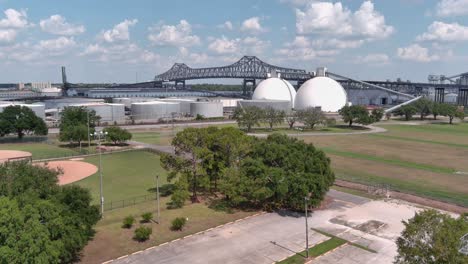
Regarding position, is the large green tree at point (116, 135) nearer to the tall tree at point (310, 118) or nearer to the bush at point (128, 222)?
the bush at point (128, 222)

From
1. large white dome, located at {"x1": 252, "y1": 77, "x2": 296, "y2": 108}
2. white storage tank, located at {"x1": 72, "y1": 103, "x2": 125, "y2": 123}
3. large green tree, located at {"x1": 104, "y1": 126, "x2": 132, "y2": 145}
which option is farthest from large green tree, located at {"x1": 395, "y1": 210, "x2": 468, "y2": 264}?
large white dome, located at {"x1": 252, "y1": 77, "x2": 296, "y2": 108}

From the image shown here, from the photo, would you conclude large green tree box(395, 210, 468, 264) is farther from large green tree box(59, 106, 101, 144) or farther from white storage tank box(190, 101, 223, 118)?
white storage tank box(190, 101, 223, 118)

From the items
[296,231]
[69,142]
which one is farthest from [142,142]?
[296,231]

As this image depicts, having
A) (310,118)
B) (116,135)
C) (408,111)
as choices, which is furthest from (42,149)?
(408,111)

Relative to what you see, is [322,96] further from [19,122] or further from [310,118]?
[19,122]

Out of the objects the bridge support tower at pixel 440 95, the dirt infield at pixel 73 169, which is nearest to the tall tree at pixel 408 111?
the bridge support tower at pixel 440 95

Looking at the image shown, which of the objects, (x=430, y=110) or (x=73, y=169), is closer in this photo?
(x=73, y=169)
